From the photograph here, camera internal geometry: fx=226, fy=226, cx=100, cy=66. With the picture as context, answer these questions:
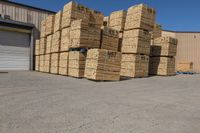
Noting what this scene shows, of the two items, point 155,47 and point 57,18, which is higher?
point 57,18

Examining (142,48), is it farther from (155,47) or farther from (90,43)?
(90,43)

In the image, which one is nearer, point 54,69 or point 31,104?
point 31,104

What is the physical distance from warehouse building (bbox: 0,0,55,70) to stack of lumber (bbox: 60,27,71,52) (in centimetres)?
511

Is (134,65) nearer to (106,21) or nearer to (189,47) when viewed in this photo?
(106,21)

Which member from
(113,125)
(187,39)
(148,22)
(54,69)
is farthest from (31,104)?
(187,39)

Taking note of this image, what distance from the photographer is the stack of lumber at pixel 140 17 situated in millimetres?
13914

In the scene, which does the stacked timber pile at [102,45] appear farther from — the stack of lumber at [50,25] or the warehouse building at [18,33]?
the warehouse building at [18,33]

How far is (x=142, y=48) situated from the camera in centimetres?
1424

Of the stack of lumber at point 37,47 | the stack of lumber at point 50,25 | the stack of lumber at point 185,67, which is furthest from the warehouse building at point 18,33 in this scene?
the stack of lumber at point 185,67

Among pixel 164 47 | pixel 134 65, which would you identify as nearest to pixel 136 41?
pixel 134 65

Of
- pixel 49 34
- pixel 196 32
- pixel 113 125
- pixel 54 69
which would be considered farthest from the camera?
pixel 196 32

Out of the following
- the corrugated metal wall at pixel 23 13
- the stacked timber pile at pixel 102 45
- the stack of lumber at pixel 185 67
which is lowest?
the stack of lumber at pixel 185 67

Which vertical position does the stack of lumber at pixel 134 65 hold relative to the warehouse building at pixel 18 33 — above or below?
below

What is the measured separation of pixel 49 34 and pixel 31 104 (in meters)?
12.1
